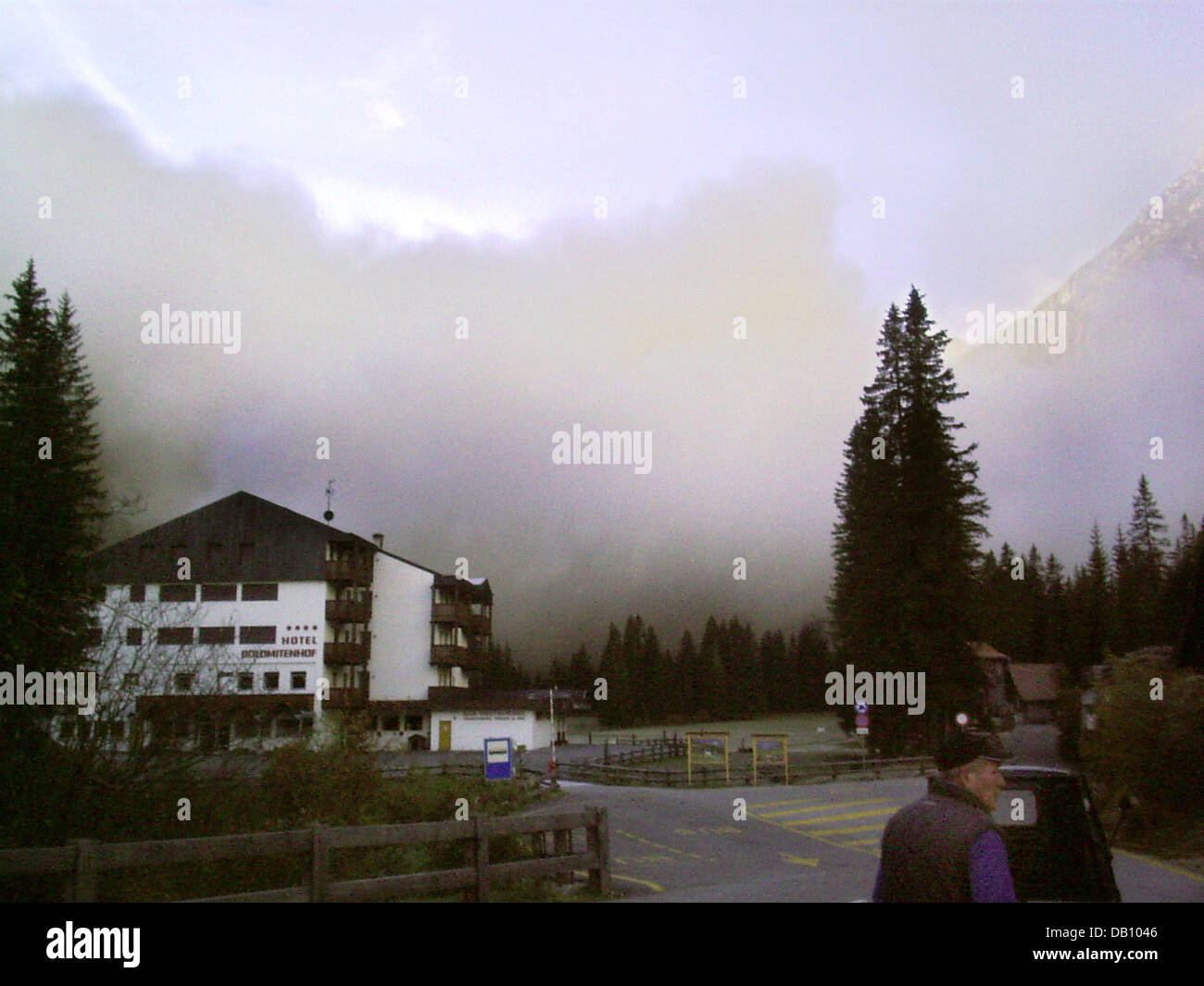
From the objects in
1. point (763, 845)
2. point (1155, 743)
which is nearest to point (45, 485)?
point (763, 845)

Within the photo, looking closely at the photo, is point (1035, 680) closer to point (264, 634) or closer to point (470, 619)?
point (470, 619)

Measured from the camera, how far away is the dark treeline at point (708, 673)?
20.5 meters

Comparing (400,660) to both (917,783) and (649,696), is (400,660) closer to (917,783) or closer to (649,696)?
(649,696)

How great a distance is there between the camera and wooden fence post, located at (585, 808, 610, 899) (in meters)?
11.0

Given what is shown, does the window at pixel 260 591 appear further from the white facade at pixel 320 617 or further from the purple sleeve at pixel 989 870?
the purple sleeve at pixel 989 870

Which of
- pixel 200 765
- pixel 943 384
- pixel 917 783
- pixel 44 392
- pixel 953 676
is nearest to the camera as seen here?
pixel 200 765

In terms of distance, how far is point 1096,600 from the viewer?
18062 mm

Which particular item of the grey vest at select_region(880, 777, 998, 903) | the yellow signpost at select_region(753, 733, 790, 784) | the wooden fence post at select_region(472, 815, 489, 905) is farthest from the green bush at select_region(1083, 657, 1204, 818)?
the yellow signpost at select_region(753, 733, 790, 784)

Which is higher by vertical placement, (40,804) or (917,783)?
(40,804)

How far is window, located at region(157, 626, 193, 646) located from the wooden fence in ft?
9.78

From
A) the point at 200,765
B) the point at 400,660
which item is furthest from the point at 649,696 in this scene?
the point at 200,765
